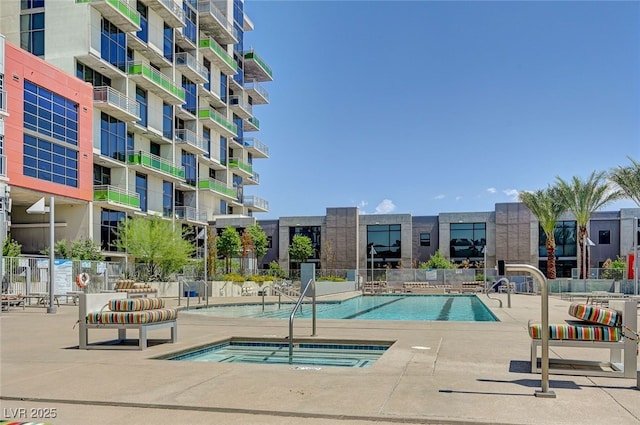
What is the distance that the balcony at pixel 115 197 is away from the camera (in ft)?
130

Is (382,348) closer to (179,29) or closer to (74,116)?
(74,116)

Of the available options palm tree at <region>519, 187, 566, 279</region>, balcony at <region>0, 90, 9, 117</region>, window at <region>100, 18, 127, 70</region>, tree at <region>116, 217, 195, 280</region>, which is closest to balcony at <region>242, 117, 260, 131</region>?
window at <region>100, 18, 127, 70</region>

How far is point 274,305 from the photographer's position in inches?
1019

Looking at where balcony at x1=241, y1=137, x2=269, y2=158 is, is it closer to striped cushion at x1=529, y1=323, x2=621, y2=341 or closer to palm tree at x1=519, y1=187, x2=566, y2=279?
palm tree at x1=519, y1=187, x2=566, y2=279

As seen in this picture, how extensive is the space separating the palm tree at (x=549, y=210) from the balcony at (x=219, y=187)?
29.2 meters

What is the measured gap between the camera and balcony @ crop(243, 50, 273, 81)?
68.2 m

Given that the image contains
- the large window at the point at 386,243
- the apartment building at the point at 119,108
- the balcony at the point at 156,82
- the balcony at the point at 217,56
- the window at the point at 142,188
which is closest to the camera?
the apartment building at the point at 119,108

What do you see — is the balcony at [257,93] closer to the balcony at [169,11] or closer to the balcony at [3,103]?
the balcony at [169,11]

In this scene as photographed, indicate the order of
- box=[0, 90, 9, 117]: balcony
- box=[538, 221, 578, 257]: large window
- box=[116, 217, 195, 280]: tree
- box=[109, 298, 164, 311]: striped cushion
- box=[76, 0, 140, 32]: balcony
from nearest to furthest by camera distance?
box=[109, 298, 164, 311]: striped cushion, box=[0, 90, 9, 117]: balcony, box=[116, 217, 195, 280]: tree, box=[76, 0, 140, 32]: balcony, box=[538, 221, 578, 257]: large window

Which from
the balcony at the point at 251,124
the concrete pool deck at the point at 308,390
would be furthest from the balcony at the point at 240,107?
the concrete pool deck at the point at 308,390

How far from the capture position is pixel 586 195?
41.6m

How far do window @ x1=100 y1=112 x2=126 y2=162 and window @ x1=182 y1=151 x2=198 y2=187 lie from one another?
35.8 feet

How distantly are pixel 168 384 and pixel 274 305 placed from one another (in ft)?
62.2

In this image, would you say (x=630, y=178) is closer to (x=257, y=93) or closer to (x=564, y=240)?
(x=564, y=240)
